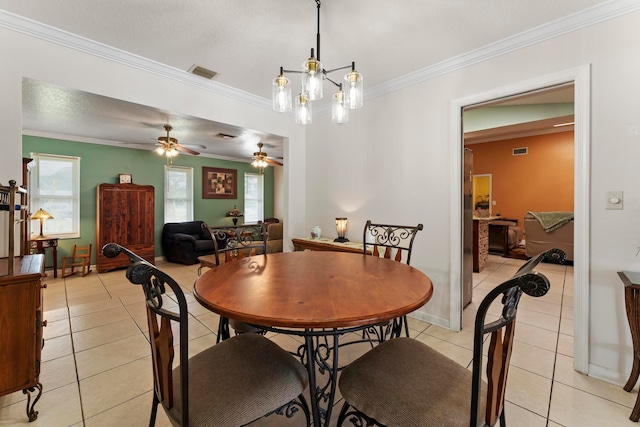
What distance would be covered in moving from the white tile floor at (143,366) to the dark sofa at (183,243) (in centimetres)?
186

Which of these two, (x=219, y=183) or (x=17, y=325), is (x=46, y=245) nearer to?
(x=219, y=183)

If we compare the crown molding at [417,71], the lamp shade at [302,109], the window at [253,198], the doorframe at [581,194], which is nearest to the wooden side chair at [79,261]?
the window at [253,198]

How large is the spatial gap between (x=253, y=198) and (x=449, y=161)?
6.16 meters

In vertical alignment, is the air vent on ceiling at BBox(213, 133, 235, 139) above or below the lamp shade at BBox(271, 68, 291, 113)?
above

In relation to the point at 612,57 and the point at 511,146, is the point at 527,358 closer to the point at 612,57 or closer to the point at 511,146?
the point at 612,57

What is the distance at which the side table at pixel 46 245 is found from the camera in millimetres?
4344

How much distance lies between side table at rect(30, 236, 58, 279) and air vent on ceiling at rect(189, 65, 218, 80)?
13.1 ft

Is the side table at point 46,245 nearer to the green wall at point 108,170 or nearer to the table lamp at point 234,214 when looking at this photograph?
the green wall at point 108,170

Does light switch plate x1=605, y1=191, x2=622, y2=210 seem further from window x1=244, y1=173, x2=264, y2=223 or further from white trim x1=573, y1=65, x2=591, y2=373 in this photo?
window x1=244, y1=173, x2=264, y2=223

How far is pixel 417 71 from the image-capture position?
281 centimetres

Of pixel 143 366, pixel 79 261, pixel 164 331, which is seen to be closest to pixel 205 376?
pixel 164 331

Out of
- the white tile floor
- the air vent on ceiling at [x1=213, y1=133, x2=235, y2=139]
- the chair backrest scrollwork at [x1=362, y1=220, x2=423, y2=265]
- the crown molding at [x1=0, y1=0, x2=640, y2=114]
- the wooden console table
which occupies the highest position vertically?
the crown molding at [x1=0, y1=0, x2=640, y2=114]

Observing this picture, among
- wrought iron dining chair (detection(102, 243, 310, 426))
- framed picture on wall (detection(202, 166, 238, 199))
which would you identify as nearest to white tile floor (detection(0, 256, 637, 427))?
wrought iron dining chair (detection(102, 243, 310, 426))

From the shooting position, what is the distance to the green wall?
15.9ft
